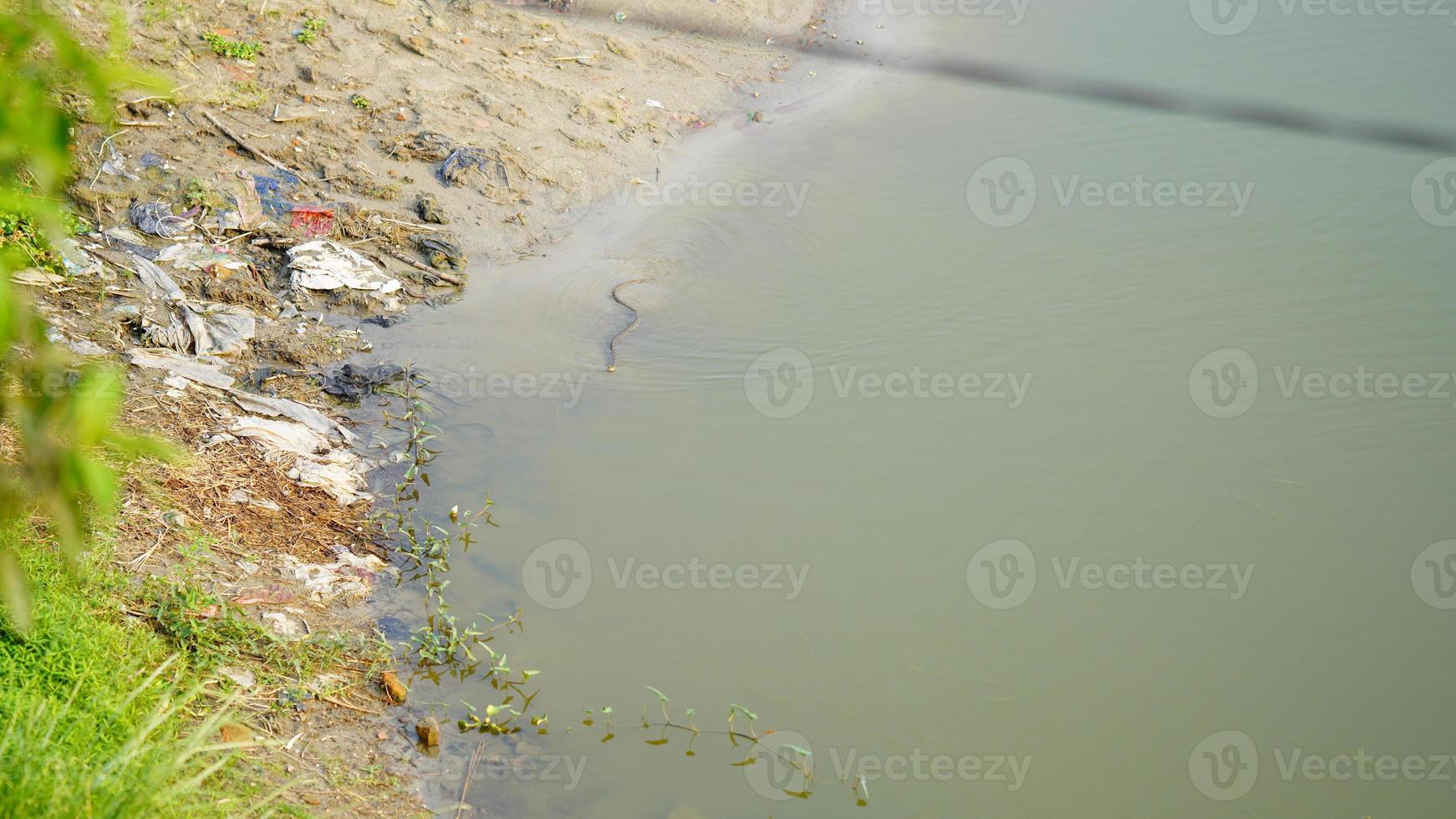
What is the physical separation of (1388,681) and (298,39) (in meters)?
7.03

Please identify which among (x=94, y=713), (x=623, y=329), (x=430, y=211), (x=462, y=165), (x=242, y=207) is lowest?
(x=94, y=713)

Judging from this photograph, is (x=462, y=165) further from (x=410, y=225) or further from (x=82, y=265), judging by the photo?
(x=82, y=265)

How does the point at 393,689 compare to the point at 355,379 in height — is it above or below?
below

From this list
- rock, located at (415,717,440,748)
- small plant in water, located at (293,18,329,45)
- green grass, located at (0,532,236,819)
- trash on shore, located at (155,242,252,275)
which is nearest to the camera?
green grass, located at (0,532,236,819)

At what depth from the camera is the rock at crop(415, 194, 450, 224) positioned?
20.3 ft

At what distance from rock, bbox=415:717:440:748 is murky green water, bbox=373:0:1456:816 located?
101mm

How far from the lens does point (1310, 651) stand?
4.10 metres

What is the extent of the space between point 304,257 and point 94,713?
3.24 metres

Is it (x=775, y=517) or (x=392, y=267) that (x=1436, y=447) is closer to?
(x=775, y=517)

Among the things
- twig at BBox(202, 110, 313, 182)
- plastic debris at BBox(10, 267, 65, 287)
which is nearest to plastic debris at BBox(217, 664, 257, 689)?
plastic debris at BBox(10, 267, 65, 287)

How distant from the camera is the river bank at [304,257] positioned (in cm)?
352

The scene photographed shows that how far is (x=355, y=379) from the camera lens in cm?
504

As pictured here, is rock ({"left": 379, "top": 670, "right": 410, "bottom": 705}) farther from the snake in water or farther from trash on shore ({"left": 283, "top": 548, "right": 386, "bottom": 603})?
the snake in water

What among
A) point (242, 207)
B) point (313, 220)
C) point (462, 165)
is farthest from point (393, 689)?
point (462, 165)
